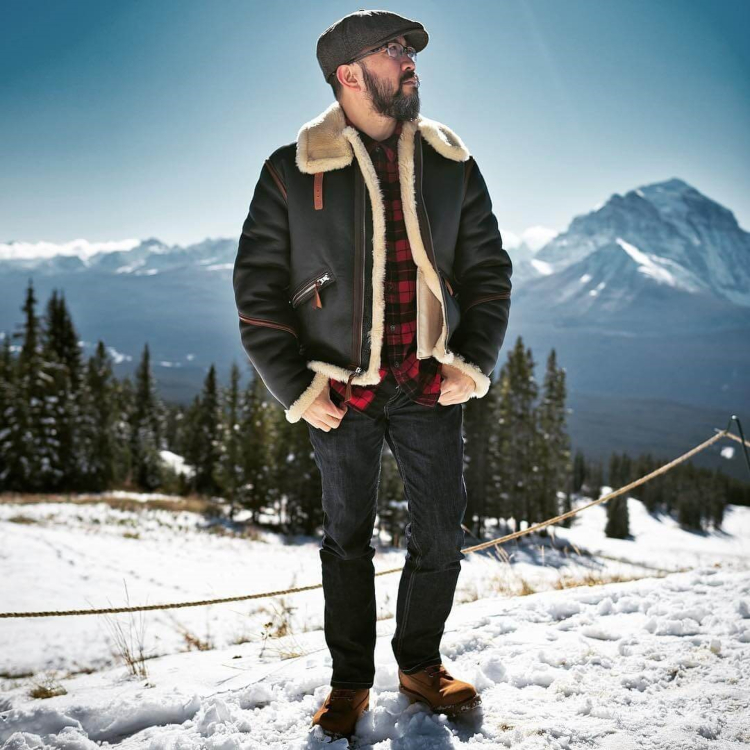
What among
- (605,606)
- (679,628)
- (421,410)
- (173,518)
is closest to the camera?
(421,410)

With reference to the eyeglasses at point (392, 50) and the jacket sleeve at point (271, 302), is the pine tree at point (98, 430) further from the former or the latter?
the eyeglasses at point (392, 50)

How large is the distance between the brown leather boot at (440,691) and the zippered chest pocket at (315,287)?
6.40ft

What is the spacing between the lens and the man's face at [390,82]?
249 cm

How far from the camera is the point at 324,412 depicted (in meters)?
2.41

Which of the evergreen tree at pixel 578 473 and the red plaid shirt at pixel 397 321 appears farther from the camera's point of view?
the evergreen tree at pixel 578 473

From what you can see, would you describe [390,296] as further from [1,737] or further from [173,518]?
[173,518]

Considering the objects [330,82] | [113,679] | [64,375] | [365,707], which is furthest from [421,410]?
[64,375]

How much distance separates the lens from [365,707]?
8.72 feet

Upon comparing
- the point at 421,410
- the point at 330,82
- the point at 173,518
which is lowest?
the point at 173,518

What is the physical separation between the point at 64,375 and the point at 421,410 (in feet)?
131

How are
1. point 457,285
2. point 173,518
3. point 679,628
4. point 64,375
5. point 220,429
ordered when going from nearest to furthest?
point 457,285 < point 679,628 < point 173,518 < point 64,375 < point 220,429

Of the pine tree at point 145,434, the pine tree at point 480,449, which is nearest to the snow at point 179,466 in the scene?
the pine tree at point 145,434

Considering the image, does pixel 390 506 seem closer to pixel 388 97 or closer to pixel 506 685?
pixel 506 685

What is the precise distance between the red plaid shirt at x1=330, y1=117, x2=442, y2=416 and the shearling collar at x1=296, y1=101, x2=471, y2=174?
14 centimetres
